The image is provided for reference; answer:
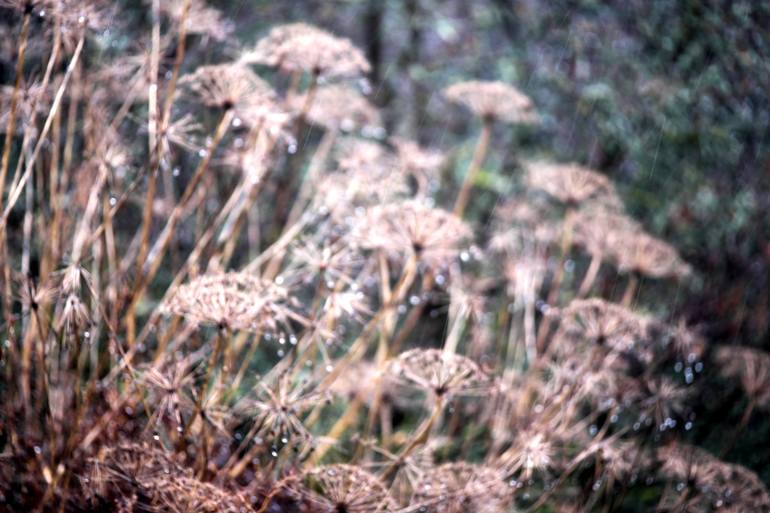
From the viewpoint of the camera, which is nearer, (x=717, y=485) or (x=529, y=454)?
(x=529, y=454)

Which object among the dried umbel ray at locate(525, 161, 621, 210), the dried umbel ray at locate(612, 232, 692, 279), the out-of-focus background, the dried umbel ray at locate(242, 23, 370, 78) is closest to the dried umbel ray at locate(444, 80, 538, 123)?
the dried umbel ray at locate(525, 161, 621, 210)

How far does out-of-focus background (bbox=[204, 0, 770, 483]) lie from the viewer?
4617mm

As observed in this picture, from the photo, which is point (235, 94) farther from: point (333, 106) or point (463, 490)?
point (463, 490)

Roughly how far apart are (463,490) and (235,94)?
177 centimetres

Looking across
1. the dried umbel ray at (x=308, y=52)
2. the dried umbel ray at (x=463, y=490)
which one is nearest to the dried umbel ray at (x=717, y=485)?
the dried umbel ray at (x=463, y=490)

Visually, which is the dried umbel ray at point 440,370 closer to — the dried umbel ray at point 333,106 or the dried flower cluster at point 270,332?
the dried flower cluster at point 270,332

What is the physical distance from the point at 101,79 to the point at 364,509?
8.42ft

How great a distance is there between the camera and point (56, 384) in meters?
2.85

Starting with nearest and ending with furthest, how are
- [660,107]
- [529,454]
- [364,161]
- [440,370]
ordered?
[440,370] < [529,454] < [364,161] < [660,107]

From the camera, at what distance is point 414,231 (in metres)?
2.70

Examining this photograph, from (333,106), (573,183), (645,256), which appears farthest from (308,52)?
(645,256)

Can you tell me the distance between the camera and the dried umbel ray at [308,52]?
9.55 feet

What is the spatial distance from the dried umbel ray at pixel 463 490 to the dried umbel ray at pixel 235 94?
1597 mm

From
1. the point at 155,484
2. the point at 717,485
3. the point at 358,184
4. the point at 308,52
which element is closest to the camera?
the point at 155,484
